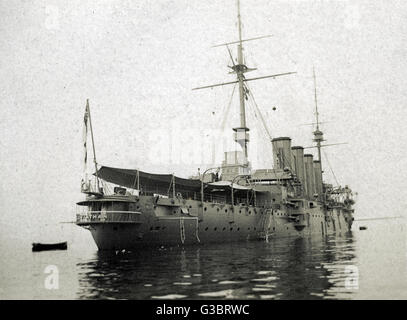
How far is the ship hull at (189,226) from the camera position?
2408cm

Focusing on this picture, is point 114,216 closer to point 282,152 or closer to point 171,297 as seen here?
point 171,297

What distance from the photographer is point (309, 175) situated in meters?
55.0

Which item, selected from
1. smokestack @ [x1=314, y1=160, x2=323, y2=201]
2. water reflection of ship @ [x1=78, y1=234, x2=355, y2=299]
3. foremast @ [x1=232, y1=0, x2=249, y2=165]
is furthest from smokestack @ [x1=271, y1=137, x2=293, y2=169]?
water reflection of ship @ [x1=78, y1=234, x2=355, y2=299]

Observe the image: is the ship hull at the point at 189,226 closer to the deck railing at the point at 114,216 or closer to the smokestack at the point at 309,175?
the deck railing at the point at 114,216

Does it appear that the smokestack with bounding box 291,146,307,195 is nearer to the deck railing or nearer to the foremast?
the foremast

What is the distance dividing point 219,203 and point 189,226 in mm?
4314

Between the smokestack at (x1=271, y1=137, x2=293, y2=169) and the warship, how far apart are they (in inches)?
4.7

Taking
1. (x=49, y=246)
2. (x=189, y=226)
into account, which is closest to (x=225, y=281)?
(x=189, y=226)

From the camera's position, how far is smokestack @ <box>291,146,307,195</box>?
5019 centimetres

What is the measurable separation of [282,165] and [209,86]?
12859mm

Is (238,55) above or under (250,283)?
above

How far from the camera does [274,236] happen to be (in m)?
39.1
